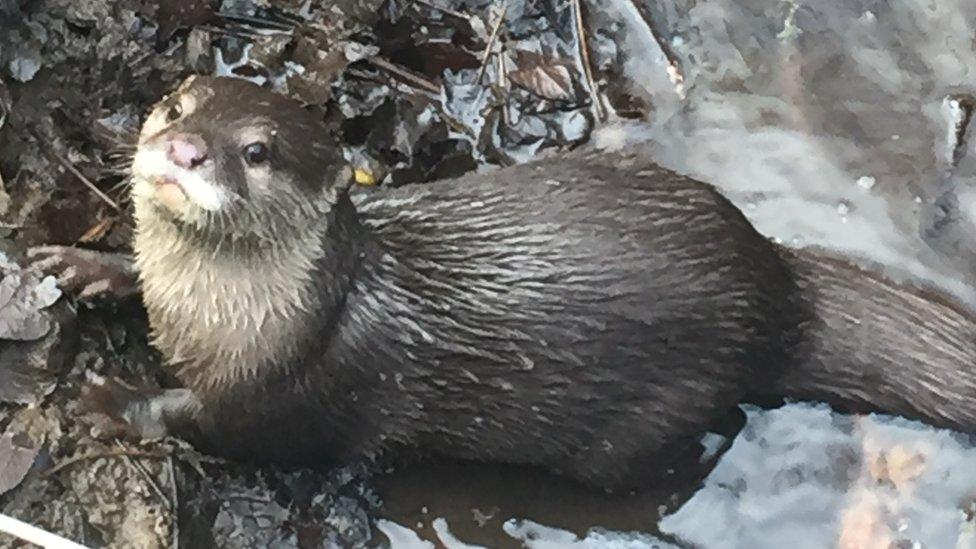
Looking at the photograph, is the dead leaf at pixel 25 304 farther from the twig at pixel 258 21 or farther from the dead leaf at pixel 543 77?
the dead leaf at pixel 543 77

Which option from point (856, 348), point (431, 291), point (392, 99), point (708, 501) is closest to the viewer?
point (431, 291)

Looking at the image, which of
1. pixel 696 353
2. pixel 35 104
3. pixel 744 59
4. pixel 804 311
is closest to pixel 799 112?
pixel 744 59

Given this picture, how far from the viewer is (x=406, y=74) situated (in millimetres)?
3086

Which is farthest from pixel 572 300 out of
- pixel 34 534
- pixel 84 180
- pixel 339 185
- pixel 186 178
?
pixel 84 180

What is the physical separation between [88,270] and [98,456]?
0.35 metres

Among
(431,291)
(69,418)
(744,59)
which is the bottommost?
→ (69,418)

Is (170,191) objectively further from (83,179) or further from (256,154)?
(83,179)

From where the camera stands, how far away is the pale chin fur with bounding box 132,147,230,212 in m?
2.05

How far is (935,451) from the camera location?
272 centimetres

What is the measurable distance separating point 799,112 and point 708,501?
850 millimetres

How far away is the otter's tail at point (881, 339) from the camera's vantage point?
8.41 feet

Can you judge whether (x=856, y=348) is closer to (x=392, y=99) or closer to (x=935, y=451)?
(x=935, y=451)

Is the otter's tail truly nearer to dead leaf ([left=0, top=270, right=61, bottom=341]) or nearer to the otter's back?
the otter's back

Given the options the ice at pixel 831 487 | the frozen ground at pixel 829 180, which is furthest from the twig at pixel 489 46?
the ice at pixel 831 487
